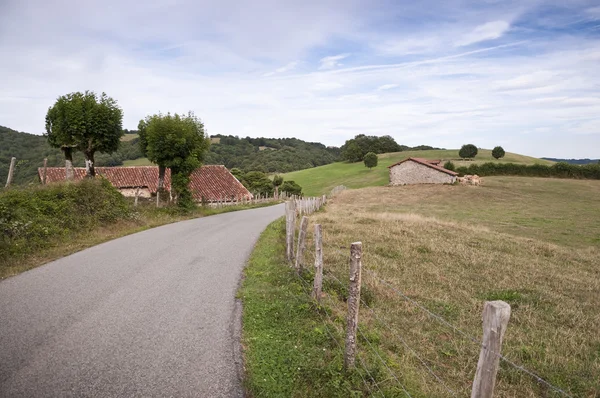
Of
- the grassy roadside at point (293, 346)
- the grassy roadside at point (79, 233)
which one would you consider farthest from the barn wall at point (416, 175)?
the grassy roadside at point (293, 346)

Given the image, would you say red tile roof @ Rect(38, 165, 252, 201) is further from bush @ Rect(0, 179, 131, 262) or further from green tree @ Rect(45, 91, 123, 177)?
bush @ Rect(0, 179, 131, 262)

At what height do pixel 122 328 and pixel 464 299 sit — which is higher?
pixel 122 328

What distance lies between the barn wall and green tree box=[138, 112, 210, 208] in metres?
39.2

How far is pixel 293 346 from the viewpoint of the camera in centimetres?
618

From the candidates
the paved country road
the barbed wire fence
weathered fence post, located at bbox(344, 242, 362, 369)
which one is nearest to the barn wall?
the barbed wire fence

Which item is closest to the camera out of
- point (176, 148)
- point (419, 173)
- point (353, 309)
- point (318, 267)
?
point (353, 309)

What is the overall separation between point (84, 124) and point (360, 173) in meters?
71.4

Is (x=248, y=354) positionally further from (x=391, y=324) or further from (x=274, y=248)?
(x=274, y=248)

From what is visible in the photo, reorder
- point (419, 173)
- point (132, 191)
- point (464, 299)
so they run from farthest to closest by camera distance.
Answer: point (419, 173), point (132, 191), point (464, 299)

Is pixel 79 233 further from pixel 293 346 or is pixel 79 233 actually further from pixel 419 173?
pixel 419 173

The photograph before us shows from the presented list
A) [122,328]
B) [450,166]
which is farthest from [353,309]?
[450,166]

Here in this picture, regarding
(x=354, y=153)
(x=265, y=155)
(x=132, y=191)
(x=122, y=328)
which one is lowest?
(x=122, y=328)

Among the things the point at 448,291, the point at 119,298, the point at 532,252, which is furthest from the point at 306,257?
the point at 532,252

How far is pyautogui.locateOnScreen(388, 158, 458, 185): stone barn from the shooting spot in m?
54.0
